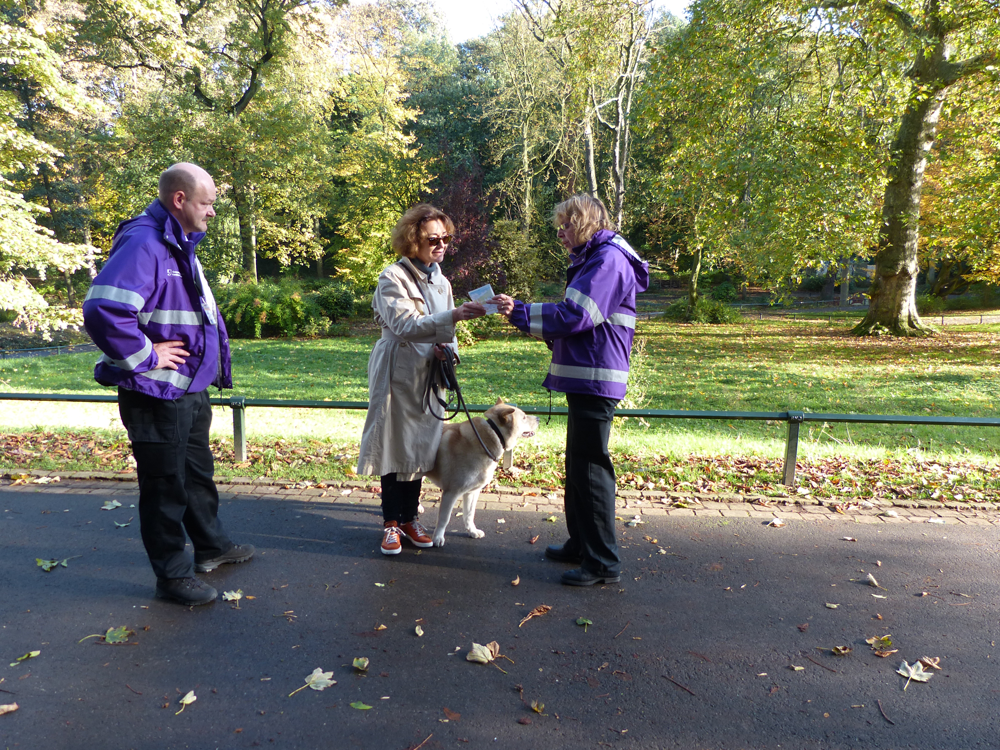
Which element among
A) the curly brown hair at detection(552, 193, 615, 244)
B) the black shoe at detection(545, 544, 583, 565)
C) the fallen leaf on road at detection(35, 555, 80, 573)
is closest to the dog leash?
the black shoe at detection(545, 544, 583, 565)

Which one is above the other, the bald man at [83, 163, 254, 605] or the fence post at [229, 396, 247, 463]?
the bald man at [83, 163, 254, 605]

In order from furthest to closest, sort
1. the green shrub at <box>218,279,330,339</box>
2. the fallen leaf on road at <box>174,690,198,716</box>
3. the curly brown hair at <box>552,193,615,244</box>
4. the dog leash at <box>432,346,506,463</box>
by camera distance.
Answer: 1. the green shrub at <box>218,279,330,339</box>
2. the dog leash at <box>432,346,506,463</box>
3. the curly brown hair at <box>552,193,615,244</box>
4. the fallen leaf on road at <box>174,690,198,716</box>

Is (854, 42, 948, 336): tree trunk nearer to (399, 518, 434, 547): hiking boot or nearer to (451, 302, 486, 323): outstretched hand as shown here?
(451, 302, 486, 323): outstretched hand

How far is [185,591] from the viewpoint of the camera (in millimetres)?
3812

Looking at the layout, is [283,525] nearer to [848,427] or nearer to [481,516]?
[481,516]

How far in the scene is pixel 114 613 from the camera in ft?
12.3

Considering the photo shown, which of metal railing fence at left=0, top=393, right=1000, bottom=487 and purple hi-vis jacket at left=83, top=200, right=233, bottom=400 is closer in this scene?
purple hi-vis jacket at left=83, top=200, right=233, bottom=400

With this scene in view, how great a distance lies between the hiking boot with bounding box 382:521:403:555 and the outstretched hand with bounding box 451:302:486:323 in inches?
63.2

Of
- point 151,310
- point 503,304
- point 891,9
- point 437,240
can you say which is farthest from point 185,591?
point 891,9

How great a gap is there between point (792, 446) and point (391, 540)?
3645 mm

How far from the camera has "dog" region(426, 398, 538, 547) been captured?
4.44 metres

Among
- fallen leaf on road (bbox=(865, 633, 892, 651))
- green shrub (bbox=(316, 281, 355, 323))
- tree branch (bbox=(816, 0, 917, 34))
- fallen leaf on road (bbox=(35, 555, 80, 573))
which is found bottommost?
fallen leaf on road (bbox=(865, 633, 892, 651))

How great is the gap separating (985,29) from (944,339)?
8.14 m

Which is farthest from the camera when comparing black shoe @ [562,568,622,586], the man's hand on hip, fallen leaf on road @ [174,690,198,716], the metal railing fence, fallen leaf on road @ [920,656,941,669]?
the metal railing fence
